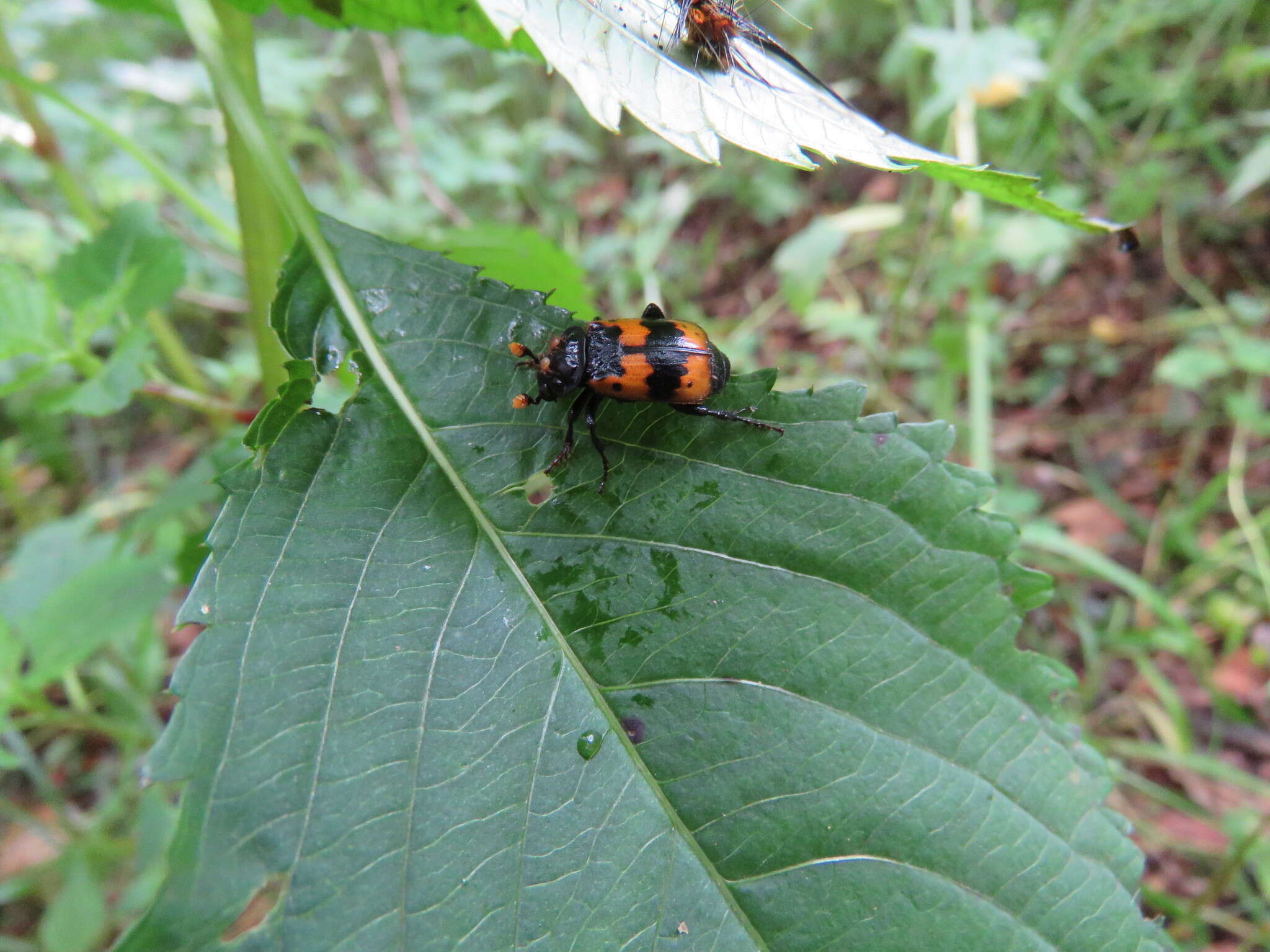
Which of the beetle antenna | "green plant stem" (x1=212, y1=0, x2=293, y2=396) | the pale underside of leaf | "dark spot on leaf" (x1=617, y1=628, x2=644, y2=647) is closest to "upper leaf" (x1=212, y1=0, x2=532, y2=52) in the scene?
"green plant stem" (x1=212, y1=0, x2=293, y2=396)

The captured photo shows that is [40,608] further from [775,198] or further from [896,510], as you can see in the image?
[775,198]

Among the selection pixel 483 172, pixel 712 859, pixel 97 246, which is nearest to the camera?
pixel 712 859

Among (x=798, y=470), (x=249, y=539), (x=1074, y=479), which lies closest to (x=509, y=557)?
(x=249, y=539)

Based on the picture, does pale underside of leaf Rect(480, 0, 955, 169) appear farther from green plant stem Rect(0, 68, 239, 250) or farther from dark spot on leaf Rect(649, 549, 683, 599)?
green plant stem Rect(0, 68, 239, 250)

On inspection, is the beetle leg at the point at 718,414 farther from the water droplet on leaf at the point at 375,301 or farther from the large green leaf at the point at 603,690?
the water droplet on leaf at the point at 375,301

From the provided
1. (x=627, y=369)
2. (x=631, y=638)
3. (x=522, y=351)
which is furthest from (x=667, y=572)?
(x=627, y=369)

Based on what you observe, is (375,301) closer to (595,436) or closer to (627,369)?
A: (595,436)
